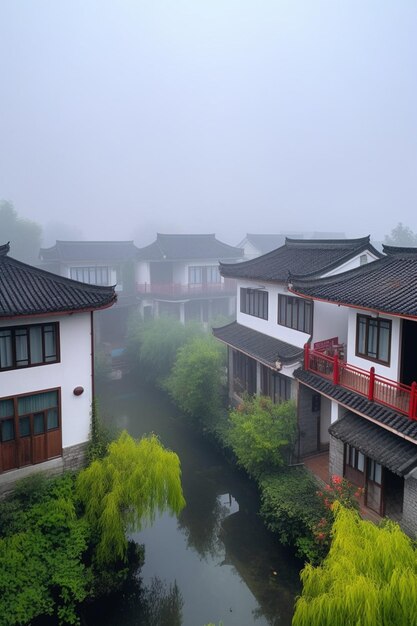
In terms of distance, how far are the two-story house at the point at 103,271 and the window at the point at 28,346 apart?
22.1 metres

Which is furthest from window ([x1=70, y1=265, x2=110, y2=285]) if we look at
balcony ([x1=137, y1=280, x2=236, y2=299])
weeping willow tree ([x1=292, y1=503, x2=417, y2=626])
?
weeping willow tree ([x1=292, y1=503, x2=417, y2=626])

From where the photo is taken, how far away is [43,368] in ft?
40.8

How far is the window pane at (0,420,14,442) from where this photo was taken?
11.9m

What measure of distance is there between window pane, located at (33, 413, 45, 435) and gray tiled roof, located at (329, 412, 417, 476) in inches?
295

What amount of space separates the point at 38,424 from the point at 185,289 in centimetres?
2313

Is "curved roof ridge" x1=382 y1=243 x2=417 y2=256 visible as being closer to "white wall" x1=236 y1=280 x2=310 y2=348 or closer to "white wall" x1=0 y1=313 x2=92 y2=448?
"white wall" x1=236 y1=280 x2=310 y2=348

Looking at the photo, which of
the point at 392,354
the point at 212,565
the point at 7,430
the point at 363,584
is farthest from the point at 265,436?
the point at 363,584

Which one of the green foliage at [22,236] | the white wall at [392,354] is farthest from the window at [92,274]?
the white wall at [392,354]

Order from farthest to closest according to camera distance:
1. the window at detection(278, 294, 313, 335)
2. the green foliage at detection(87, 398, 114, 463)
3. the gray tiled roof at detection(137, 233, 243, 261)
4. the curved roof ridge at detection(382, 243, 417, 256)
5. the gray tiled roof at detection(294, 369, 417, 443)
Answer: the gray tiled roof at detection(137, 233, 243, 261) → the window at detection(278, 294, 313, 335) → the curved roof ridge at detection(382, 243, 417, 256) → the green foliage at detection(87, 398, 114, 463) → the gray tiled roof at detection(294, 369, 417, 443)

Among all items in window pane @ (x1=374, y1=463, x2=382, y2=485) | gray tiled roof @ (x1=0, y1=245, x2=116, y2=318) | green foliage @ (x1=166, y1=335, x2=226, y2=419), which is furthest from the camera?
green foliage @ (x1=166, y1=335, x2=226, y2=419)

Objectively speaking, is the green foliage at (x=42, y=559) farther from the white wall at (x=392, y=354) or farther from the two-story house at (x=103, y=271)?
the two-story house at (x=103, y=271)

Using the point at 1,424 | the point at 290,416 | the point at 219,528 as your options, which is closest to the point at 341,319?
the point at 290,416

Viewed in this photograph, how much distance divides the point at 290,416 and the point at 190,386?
5491mm

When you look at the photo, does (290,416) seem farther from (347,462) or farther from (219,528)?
(219,528)
